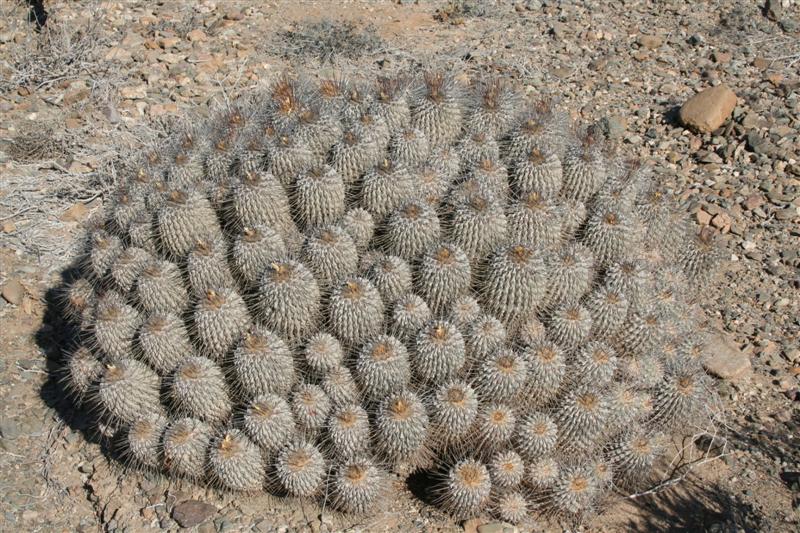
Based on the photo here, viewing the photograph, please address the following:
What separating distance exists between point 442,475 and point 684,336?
1716 mm

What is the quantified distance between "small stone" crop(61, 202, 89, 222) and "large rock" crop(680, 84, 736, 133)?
5.09 meters

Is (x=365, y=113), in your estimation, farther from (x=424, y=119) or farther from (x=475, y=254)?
(x=475, y=254)

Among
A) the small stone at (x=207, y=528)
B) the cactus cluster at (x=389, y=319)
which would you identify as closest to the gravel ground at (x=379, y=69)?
the small stone at (x=207, y=528)

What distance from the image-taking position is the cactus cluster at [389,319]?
4.18 meters

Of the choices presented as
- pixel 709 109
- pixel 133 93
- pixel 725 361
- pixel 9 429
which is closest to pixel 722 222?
pixel 709 109

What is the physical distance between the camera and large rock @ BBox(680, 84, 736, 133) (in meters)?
6.93

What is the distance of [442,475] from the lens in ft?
14.1

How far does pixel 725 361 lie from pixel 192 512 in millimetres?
3444

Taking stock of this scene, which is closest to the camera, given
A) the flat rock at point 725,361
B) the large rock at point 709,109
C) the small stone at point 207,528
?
the small stone at point 207,528

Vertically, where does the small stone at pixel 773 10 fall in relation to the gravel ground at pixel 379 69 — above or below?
above

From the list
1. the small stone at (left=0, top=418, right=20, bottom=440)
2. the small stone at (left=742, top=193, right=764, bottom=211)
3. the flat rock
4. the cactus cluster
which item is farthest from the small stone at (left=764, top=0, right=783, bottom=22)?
the small stone at (left=0, top=418, right=20, bottom=440)

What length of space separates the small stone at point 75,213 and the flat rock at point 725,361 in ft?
15.7

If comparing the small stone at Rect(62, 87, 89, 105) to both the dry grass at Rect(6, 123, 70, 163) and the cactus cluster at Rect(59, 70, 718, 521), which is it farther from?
the cactus cluster at Rect(59, 70, 718, 521)

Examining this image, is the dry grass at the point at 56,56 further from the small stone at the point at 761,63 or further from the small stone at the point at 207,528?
the small stone at the point at 761,63
